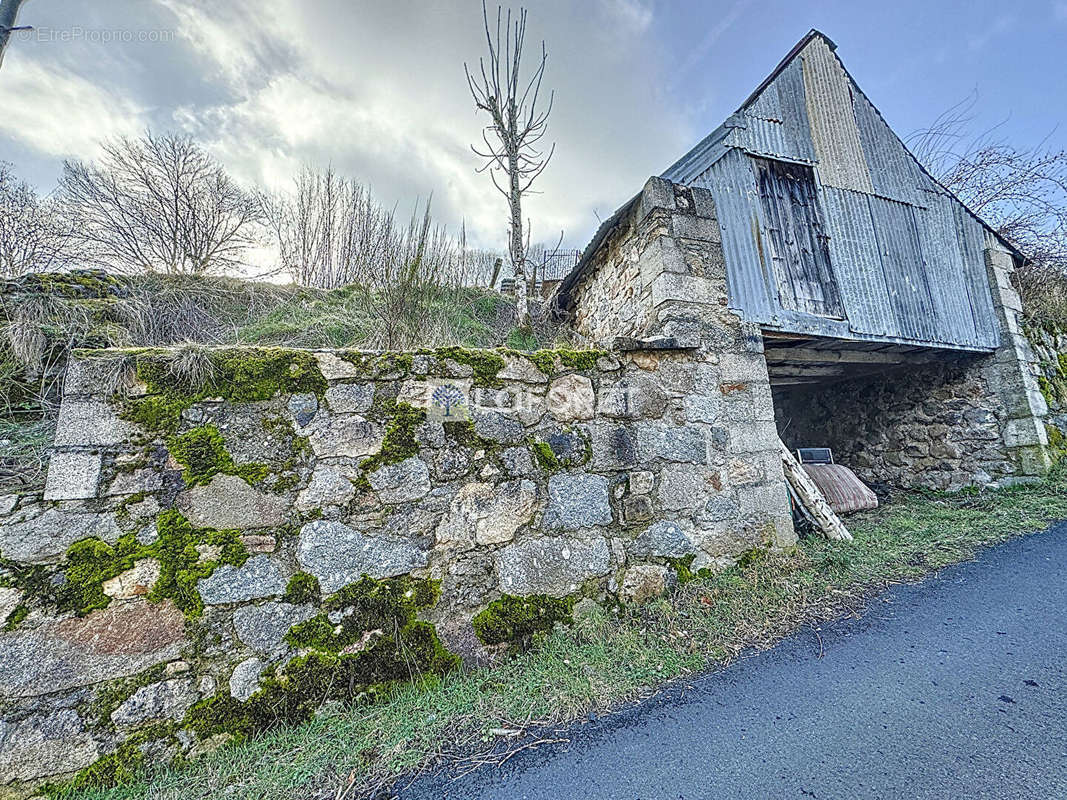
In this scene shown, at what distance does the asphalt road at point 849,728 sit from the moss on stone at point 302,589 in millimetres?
991

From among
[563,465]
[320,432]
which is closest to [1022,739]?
[563,465]

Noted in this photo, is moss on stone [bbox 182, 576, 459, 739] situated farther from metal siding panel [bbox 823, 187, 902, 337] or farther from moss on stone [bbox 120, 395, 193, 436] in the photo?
metal siding panel [bbox 823, 187, 902, 337]

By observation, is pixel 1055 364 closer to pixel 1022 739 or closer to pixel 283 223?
pixel 1022 739

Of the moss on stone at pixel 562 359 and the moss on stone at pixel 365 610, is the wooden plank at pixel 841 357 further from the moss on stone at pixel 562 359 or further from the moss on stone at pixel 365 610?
the moss on stone at pixel 365 610

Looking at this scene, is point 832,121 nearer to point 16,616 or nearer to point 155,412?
point 155,412

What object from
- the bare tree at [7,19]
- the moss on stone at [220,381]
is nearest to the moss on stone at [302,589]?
the moss on stone at [220,381]

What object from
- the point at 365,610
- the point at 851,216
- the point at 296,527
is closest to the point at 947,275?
the point at 851,216

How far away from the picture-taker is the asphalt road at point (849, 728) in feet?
5.24

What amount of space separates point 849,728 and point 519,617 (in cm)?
163

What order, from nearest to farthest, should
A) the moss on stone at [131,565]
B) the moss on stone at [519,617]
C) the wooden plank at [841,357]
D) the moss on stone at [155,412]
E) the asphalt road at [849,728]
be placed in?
the asphalt road at [849,728]
the moss on stone at [131,565]
the moss on stone at [155,412]
the moss on stone at [519,617]
the wooden plank at [841,357]

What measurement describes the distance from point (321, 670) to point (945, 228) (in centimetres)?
806

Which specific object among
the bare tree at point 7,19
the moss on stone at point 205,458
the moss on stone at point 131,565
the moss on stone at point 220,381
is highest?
the bare tree at point 7,19

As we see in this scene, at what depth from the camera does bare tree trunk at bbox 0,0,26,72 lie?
8.86ft

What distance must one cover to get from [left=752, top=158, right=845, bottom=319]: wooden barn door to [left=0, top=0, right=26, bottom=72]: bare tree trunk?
5.87 m
